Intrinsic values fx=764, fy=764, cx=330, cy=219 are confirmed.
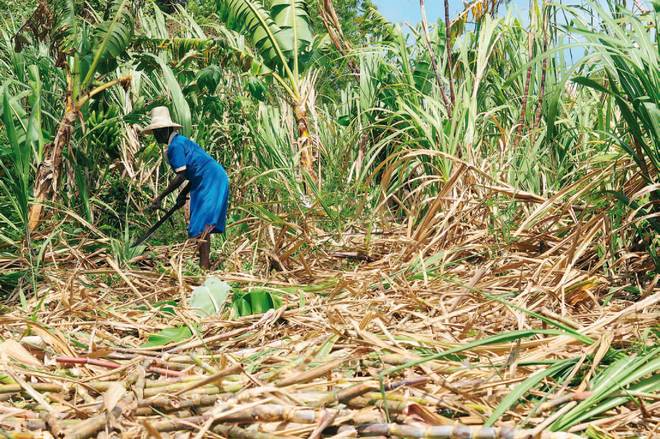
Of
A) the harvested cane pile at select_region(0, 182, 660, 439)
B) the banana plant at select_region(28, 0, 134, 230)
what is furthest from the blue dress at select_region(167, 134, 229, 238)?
the harvested cane pile at select_region(0, 182, 660, 439)

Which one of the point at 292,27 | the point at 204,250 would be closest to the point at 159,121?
the point at 204,250

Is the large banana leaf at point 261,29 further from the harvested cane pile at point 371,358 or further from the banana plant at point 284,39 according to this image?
the harvested cane pile at point 371,358

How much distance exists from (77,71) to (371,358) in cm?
323

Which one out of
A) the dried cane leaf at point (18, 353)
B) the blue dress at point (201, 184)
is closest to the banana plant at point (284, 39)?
the blue dress at point (201, 184)

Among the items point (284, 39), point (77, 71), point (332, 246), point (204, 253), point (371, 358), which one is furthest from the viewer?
point (284, 39)

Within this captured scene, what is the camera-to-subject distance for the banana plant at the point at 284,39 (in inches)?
239

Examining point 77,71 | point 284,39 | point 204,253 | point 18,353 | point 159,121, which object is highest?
point 284,39

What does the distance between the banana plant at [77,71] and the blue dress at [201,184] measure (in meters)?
0.61

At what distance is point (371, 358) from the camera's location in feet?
6.75

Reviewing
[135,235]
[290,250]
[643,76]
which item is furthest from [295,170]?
[643,76]

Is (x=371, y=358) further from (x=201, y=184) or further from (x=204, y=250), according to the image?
(x=201, y=184)

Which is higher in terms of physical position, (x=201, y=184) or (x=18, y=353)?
(x=201, y=184)

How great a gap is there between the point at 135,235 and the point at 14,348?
9.10 feet

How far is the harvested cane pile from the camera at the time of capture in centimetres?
169
